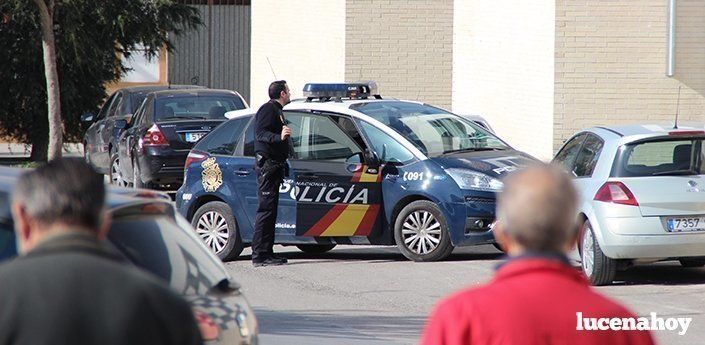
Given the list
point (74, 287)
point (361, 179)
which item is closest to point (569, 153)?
point (361, 179)

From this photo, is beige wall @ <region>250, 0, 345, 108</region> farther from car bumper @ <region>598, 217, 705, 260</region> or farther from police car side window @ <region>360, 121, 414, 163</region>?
Answer: car bumper @ <region>598, 217, 705, 260</region>

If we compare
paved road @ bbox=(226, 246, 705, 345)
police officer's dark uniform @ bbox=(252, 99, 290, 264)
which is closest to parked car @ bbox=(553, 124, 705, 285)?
paved road @ bbox=(226, 246, 705, 345)

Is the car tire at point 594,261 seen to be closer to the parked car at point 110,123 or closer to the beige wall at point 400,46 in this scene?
the beige wall at point 400,46

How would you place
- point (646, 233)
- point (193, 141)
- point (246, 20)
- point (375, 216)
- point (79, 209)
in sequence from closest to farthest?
point (79, 209) → point (646, 233) → point (375, 216) → point (193, 141) → point (246, 20)

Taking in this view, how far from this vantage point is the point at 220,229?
45.2 feet

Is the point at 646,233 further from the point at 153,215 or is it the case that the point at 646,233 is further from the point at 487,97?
the point at 487,97

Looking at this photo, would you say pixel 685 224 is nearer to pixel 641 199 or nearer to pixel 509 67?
pixel 641 199

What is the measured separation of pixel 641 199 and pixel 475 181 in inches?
77.6

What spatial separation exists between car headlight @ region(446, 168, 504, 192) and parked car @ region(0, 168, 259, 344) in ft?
24.9

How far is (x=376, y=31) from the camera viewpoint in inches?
899

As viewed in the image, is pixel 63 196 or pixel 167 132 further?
pixel 167 132

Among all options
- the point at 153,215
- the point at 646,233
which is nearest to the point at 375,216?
the point at 646,233

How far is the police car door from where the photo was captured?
43.0 feet

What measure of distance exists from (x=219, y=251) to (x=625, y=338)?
10600 millimetres
